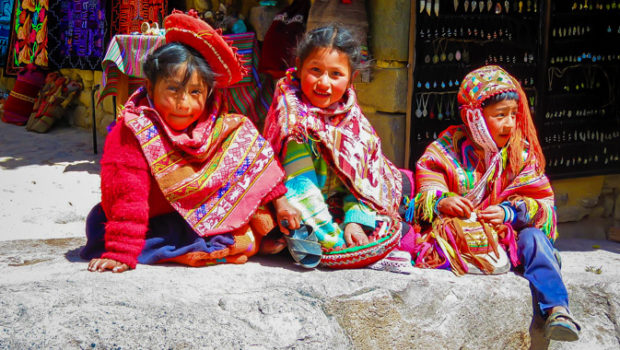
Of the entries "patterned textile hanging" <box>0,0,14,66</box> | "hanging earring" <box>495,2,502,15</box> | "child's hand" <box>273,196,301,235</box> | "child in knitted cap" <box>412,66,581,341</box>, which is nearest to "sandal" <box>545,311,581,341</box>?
"child in knitted cap" <box>412,66,581,341</box>

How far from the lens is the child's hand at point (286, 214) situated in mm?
2865

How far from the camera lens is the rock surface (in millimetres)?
2307

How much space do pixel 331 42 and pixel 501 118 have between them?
102 cm

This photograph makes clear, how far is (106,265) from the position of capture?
2627mm

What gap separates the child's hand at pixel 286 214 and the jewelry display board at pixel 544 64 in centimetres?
171

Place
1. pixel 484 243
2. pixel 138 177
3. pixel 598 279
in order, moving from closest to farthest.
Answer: pixel 138 177, pixel 484 243, pixel 598 279

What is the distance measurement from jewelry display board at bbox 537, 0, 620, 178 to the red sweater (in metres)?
3.37

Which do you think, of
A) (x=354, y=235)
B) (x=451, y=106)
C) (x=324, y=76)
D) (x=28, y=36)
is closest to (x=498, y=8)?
(x=451, y=106)

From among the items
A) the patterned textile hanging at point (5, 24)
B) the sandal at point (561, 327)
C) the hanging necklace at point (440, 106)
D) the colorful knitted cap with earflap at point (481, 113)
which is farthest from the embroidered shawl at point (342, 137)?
the patterned textile hanging at point (5, 24)

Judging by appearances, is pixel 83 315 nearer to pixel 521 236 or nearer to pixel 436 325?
pixel 436 325

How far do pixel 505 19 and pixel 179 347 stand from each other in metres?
3.45

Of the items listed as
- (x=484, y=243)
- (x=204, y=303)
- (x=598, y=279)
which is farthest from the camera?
(x=598, y=279)

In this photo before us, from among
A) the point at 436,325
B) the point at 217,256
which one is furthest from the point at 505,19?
the point at 217,256

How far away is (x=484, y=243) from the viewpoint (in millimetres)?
3119
